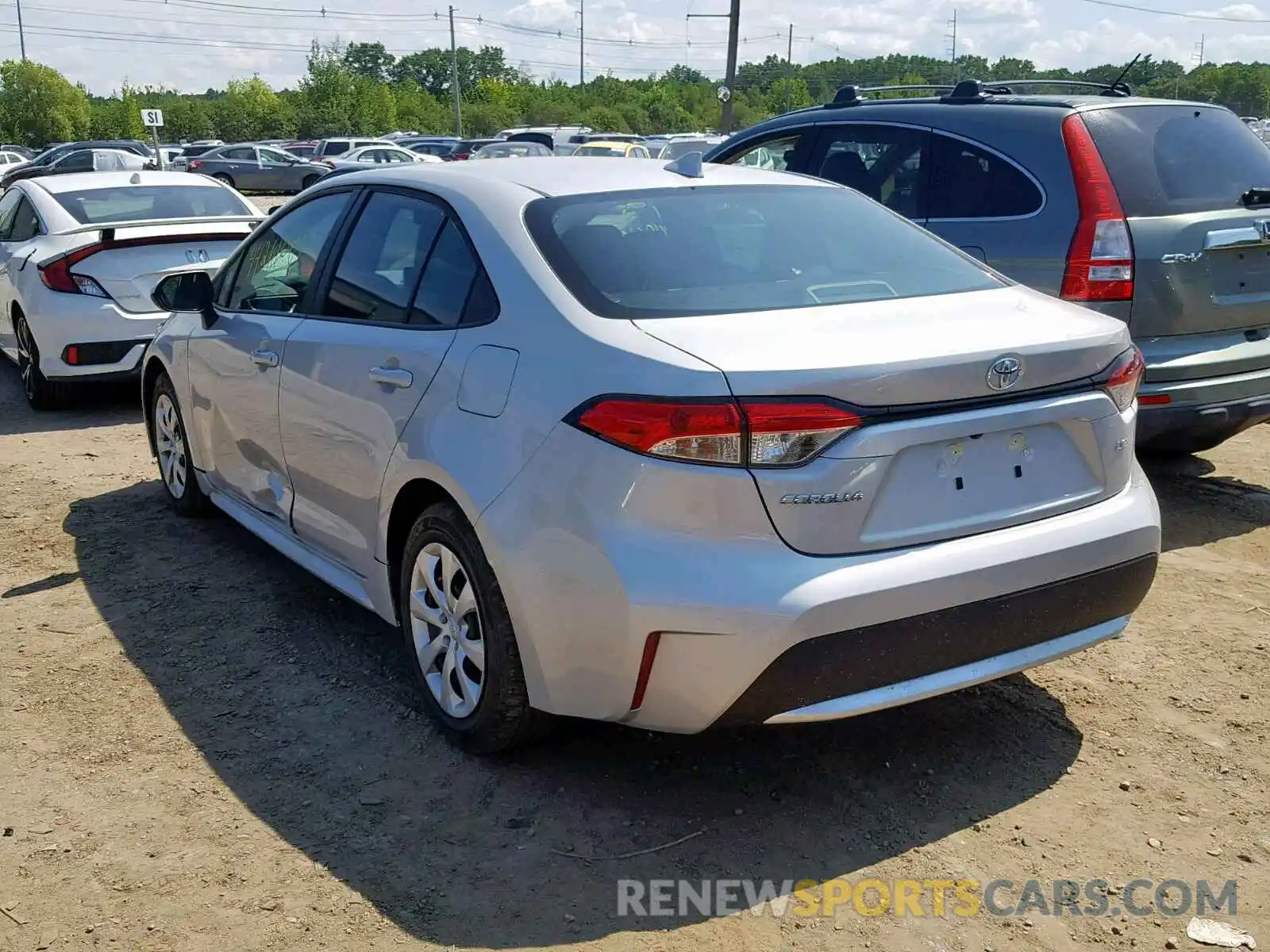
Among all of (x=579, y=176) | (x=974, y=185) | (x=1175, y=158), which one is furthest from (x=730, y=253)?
(x=1175, y=158)

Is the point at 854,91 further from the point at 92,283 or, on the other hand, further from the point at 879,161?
the point at 92,283

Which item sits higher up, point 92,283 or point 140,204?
point 140,204

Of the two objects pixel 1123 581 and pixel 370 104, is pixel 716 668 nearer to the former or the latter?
pixel 1123 581

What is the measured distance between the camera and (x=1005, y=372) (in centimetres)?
304

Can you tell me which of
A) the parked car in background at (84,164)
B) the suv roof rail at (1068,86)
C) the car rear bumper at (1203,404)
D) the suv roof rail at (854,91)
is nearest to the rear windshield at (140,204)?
the suv roof rail at (854,91)

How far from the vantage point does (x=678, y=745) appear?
3.63 m

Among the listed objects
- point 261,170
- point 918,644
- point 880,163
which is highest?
point 880,163

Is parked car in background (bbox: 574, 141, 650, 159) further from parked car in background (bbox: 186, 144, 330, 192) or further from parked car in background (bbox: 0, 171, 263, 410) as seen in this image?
parked car in background (bbox: 0, 171, 263, 410)

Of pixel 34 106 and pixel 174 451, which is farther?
pixel 34 106

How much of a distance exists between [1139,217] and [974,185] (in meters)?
0.79

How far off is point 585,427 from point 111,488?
14.5ft

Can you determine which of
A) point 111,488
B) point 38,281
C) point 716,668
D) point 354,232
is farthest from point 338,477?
point 38,281

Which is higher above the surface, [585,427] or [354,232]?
[354,232]

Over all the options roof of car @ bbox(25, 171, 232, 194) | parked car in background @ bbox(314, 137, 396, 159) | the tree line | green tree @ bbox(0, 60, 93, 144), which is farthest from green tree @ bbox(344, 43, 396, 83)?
roof of car @ bbox(25, 171, 232, 194)
